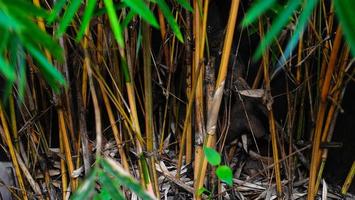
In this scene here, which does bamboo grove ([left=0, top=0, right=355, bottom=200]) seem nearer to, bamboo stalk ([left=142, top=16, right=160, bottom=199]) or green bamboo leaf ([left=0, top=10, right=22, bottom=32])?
bamboo stalk ([left=142, top=16, right=160, bottom=199])

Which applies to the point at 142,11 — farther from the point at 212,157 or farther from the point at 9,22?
the point at 212,157

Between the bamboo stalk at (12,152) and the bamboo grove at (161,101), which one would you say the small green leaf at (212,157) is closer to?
the bamboo grove at (161,101)

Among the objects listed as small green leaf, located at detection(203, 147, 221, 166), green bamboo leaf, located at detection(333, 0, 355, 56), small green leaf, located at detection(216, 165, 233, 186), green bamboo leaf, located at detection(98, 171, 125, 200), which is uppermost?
green bamboo leaf, located at detection(333, 0, 355, 56)

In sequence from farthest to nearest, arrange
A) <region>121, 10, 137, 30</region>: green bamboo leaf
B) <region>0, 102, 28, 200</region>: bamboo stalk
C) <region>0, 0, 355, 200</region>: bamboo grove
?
<region>0, 102, 28, 200</region>: bamboo stalk
<region>0, 0, 355, 200</region>: bamboo grove
<region>121, 10, 137, 30</region>: green bamboo leaf

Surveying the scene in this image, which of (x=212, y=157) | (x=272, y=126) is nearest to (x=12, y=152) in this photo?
(x=212, y=157)

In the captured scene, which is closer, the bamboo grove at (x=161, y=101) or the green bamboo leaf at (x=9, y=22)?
the green bamboo leaf at (x=9, y=22)

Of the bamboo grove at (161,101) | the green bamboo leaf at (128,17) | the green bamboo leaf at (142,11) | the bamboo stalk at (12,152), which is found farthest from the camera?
the bamboo stalk at (12,152)

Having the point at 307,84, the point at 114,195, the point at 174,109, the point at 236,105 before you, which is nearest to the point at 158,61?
the point at 174,109

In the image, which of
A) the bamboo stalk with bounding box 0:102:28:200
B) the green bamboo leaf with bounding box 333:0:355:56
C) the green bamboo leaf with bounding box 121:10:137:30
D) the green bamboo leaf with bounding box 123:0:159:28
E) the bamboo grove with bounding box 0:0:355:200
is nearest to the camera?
the green bamboo leaf with bounding box 333:0:355:56

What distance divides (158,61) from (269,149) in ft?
1.21

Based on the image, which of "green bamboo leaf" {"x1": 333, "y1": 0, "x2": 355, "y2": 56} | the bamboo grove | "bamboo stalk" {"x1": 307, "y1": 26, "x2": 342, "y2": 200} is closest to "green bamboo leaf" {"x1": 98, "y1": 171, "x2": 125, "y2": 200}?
the bamboo grove

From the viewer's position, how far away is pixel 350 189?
3.87ft

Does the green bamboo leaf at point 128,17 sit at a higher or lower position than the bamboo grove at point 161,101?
higher

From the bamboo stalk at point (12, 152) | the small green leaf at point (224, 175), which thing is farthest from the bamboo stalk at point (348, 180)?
the bamboo stalk at point (12, 152)
